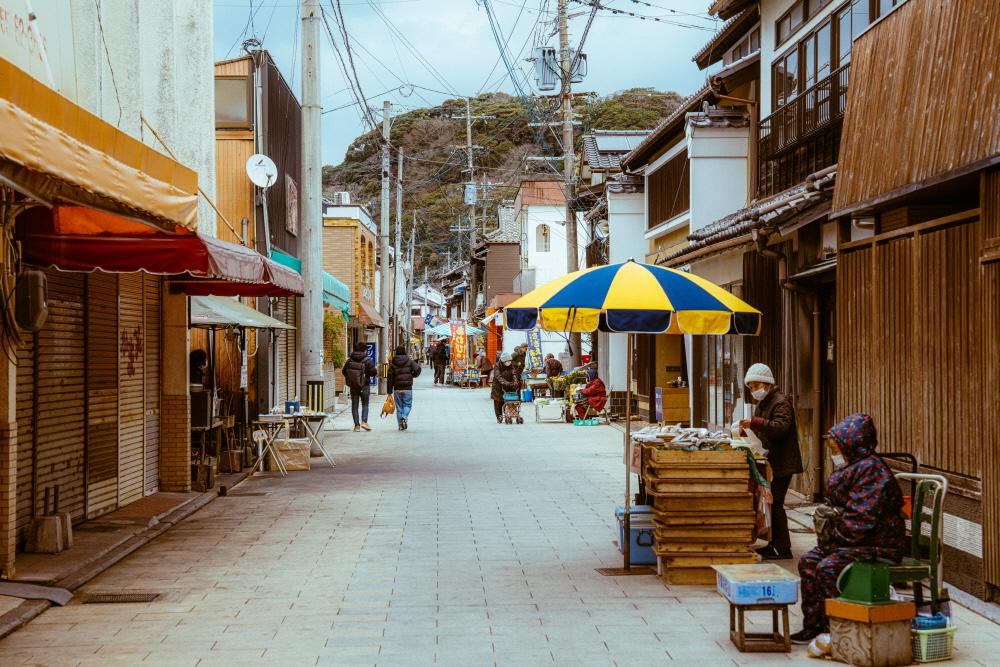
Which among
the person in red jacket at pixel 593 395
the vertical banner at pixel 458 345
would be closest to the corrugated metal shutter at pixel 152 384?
the person in red jacket at pixel 593 395

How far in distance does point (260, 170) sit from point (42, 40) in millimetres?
10453

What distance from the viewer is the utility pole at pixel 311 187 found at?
17766 millimetres

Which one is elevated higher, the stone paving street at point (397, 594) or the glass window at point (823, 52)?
the glass window at point (823, 52)

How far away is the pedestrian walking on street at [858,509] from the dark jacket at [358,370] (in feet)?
54.8

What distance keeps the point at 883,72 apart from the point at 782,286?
4023mm

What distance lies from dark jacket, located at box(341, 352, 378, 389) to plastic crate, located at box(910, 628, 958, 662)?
17.1 metres

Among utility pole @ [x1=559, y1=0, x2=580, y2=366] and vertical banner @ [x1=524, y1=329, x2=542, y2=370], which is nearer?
utility pole @ [x1=559, y1=0, x2=580, y2=366]

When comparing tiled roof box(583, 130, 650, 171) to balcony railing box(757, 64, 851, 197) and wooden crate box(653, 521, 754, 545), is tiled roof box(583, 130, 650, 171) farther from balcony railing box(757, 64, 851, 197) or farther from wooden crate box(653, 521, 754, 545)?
wooden crate box(653, 521, 754, 545)

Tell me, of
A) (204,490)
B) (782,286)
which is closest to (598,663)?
(782,286)

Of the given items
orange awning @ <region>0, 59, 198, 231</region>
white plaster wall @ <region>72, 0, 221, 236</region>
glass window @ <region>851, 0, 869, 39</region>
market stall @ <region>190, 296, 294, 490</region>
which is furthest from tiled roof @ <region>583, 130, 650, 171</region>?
orange awning @ <region>0, 59, 198, 231</region>

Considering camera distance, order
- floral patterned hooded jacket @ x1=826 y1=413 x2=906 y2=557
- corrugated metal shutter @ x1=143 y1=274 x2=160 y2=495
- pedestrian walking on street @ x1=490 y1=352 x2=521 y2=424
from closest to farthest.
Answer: floral patterned hooded jacket @ x1=826 y1=413 x2=906 y2=557 → corrugated metal shutter @ x1=143 y1=274 x2=160 y2=495 → pedestrian walking on street @ x1=490 y1=352 x2=521 y2=424

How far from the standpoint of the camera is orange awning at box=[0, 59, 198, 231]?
533 centimetres

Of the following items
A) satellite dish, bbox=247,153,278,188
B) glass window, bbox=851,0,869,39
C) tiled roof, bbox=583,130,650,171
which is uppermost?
tiled roof, bbox=583,130,650,171

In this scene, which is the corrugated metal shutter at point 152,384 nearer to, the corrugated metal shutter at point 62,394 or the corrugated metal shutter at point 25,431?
the corrugated metal shutter at point 62,394
